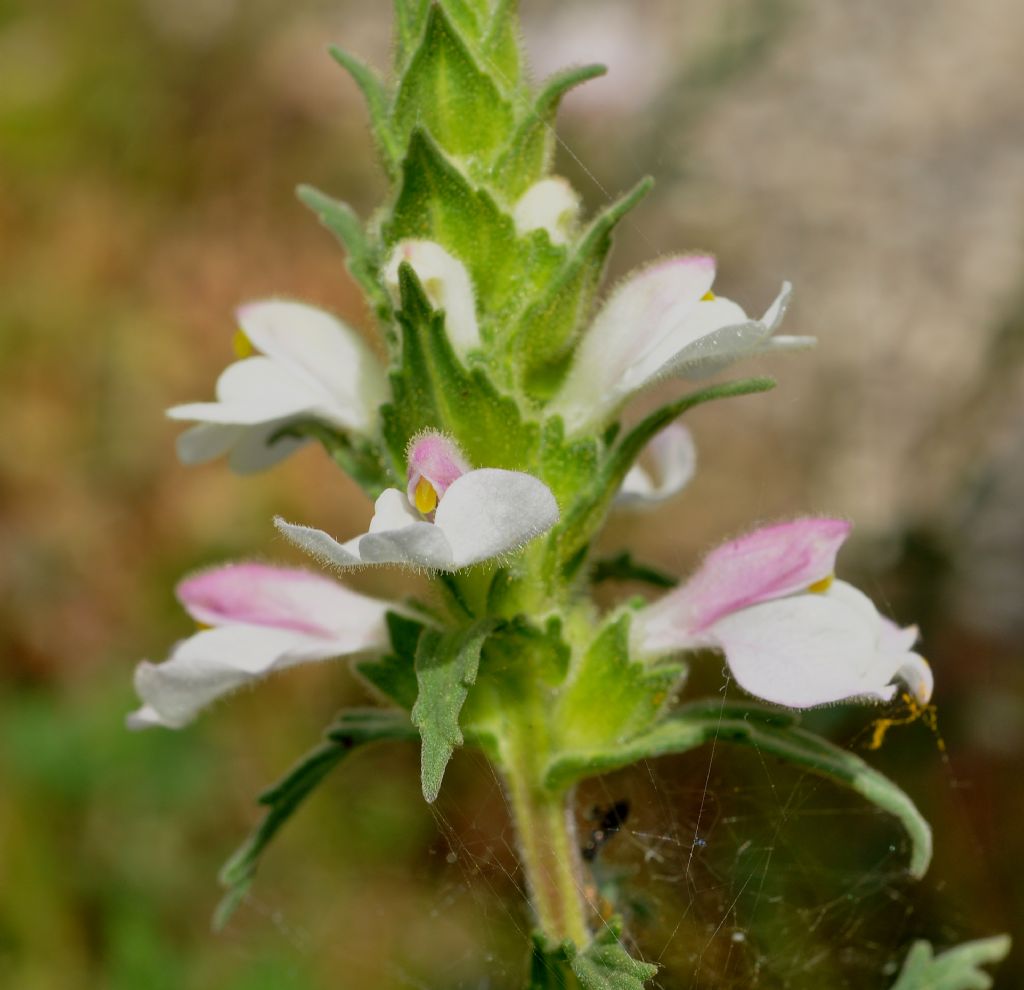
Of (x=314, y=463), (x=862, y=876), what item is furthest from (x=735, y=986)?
(x=314, y=463)

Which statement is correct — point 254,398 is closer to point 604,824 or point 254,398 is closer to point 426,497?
point 426,497

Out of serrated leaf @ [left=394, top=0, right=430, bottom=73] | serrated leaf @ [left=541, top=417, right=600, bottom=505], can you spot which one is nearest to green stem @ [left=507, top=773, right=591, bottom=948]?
serrated leaf @ [left=541, top=417, right=600, bottom=505]

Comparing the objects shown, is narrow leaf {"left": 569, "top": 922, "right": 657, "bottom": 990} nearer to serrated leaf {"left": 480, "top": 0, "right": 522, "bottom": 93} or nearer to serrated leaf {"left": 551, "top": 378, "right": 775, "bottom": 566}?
serrated leaf {"left": 551, "top": 378, "right": 775, "bottom": 566}

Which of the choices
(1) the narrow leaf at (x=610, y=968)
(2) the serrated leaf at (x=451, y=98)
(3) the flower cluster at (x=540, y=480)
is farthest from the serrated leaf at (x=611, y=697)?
(2) the serrated leaf at (x=451, y=98)

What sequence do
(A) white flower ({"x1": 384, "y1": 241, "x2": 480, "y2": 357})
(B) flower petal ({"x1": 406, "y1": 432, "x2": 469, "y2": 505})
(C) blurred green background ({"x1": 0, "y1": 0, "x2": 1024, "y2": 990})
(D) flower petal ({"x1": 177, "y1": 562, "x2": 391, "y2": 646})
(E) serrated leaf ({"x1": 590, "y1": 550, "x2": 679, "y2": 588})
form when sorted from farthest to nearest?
(C) blurred green background ({"x1": 0, "y1": 0, "x2": 1024, "y2": 990})
(E) serrated leaf ({"x1": 590, "y1": 550, "x2": 679, "y2": 588})
(D) flower petal ({"x1": 177, "y1": 562, "x2": 391, "y2": 646})
(A) white flower ({"x1": 384, "y1": 241, "x2": 480, "y2": 357})
(B) flower petal ({"x1": 406, "y1": 432, "x2": 469, "y2": 505})

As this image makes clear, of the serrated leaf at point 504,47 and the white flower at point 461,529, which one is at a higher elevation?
the serrated leaf at point 504,47

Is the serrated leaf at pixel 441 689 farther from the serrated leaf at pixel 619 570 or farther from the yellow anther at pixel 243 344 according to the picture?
the yellow anther at pixel 243 344
